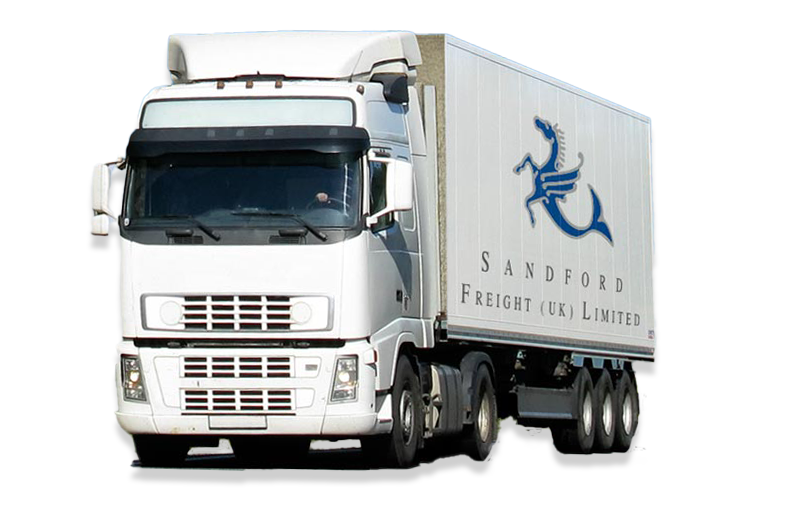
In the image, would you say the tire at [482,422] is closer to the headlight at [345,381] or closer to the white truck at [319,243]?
the white truck at [319,243]

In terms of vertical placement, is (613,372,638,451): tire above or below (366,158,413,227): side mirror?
below

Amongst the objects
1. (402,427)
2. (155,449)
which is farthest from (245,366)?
(155,449)

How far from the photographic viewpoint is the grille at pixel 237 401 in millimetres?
21547

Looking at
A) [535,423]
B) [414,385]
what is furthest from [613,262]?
[414,385]

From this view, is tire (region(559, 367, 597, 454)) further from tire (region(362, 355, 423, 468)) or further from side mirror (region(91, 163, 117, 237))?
side mirror (region(91, 163, 117, 237))

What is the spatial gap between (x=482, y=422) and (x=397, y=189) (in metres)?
5.26

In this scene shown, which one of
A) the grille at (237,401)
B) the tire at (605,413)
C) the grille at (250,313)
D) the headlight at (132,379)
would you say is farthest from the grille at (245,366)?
the tire at (605,413)

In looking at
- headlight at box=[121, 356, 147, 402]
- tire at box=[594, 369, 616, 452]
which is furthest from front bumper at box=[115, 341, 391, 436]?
tire at box=[594, 369, 616, 452]

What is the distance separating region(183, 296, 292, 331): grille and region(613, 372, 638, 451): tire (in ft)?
36.7

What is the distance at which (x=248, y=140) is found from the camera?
2177 cm

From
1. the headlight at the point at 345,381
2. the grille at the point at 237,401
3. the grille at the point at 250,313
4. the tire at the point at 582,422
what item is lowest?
the tire at the point at 582,422

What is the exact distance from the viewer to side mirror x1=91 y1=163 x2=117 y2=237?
71.9 ft

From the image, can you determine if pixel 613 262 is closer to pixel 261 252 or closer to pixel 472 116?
pixel 472 116

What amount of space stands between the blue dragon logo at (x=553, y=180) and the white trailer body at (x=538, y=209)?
3cm
